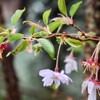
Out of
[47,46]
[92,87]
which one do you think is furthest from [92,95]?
[47,46]

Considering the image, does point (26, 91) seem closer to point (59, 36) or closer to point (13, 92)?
point (13, 92)

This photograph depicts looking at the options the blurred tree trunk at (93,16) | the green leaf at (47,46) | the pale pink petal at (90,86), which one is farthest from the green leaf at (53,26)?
the blurred tree trunk at (93,16)

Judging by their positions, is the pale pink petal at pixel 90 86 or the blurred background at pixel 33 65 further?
the blurred background at pixel 33 65

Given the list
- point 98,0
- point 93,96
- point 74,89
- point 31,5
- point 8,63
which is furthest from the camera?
point 74,89


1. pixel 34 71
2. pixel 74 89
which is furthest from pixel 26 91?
pixel 74 89

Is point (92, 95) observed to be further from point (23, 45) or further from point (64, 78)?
point (23, 45)

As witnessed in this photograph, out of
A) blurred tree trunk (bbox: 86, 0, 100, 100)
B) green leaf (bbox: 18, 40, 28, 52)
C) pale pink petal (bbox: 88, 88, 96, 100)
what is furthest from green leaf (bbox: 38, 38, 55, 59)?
blurred tree trunk (bbox: 86, 0, 100, 100)

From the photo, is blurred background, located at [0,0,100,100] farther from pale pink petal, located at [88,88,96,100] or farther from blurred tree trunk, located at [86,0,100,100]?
pale pink petal, located at [88,88,96,100]

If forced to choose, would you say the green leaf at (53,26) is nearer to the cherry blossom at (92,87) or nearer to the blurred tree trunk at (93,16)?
the cherry blossom at (92,87)
